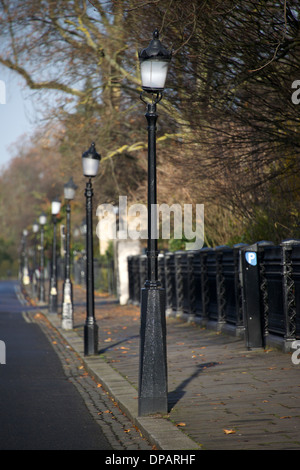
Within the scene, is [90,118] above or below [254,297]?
above

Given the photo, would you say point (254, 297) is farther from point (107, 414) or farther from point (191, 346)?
point (107, 414)

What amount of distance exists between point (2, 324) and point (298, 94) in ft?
42.0

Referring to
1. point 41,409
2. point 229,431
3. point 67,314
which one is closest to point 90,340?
point 41,409

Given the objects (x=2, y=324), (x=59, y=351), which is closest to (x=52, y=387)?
(x=59, y=351)

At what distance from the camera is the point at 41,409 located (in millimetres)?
8781

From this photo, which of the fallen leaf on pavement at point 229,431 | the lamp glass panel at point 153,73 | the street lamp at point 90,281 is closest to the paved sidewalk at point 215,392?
the fallen leaf on pavement at point 229,431

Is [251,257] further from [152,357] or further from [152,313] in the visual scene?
[152,357]

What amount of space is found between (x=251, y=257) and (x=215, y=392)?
4038mm

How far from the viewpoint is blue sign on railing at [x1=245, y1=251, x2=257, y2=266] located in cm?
1247

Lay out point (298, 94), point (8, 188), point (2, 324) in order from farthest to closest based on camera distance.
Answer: point (8, 188) < point (2, 324) < point (298, 94)

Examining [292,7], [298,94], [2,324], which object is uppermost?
[292,7]

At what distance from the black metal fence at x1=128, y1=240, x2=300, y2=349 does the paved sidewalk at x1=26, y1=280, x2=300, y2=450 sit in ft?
1.48

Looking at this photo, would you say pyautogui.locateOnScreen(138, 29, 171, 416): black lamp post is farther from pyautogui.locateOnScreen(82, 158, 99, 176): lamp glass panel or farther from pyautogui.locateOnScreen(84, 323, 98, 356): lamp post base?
pyautogui.locateOnScreen(82, 158, 99, 176): lamp glass panel
